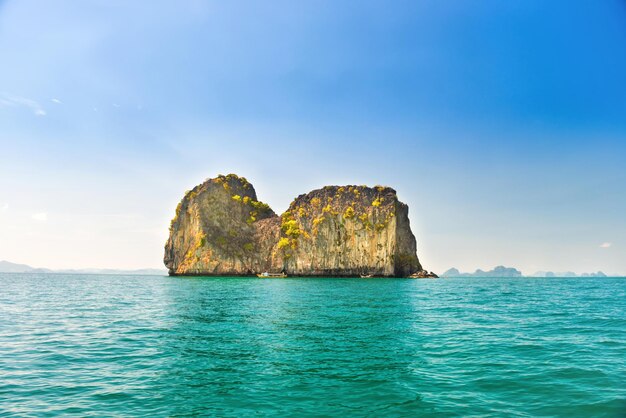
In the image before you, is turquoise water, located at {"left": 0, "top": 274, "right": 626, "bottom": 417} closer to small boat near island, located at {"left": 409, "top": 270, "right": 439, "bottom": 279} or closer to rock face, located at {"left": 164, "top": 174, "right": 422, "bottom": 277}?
rock face, located at {"left": 164, "top": 174, "right": 422, "bottom": 277}

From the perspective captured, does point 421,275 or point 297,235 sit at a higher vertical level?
point 297,235

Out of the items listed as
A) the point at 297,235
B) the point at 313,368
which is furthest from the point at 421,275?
the point at 313,368

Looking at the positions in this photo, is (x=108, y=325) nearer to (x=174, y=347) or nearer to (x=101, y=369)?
(x=174, y=347)

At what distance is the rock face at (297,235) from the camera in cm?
14638

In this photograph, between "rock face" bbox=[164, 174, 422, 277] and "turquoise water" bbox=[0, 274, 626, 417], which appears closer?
"turquoise water" bbox=[0, 274, 626, 417]

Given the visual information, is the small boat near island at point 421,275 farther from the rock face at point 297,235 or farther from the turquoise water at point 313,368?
the turquoise water at point 313,368

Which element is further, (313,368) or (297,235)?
(297,235)

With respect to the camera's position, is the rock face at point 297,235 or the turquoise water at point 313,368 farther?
the rock face at point 297,235

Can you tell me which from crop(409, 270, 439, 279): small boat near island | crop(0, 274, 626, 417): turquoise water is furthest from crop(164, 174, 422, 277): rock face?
crop(0, 274, 626, 417): turquoise water

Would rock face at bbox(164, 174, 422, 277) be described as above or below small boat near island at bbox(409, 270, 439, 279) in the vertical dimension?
above

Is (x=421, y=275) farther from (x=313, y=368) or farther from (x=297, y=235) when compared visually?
(x=313, y=368)

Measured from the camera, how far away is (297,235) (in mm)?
153000

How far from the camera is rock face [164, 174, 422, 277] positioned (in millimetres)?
146375

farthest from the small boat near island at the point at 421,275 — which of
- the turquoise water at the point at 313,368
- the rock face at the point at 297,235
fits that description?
the turquoise water at the point at 313,368
